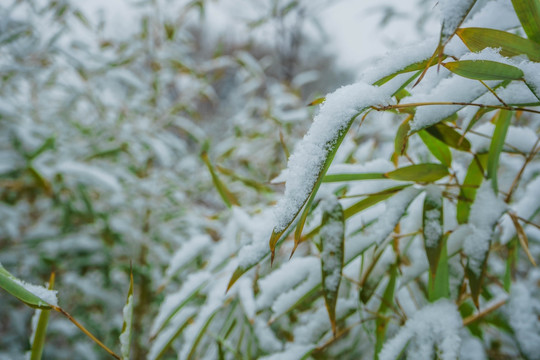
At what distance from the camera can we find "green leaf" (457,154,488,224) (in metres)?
0.40

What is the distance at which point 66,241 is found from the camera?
1132mm

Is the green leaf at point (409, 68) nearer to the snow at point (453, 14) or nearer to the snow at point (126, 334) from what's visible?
the snow at point (453, 14)

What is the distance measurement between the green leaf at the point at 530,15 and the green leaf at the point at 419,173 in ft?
0.48

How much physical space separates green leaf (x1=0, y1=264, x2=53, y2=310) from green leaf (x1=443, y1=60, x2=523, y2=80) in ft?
1.28

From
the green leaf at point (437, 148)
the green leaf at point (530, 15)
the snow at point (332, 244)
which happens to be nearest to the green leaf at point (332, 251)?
the snow at point (332, 244)

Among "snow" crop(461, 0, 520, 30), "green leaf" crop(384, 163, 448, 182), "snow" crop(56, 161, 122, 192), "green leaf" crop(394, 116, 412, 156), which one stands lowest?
"green leaf" crop(384, 163, 448, 182)

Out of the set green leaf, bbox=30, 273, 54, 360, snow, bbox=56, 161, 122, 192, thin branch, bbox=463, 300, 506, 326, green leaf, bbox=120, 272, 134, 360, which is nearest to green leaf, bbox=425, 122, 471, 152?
thin branch, bbox=463, 300, 506, 326

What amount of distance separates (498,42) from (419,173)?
148mm

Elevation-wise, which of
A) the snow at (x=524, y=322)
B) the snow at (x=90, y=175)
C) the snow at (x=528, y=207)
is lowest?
the snow at (x=524, y=322)

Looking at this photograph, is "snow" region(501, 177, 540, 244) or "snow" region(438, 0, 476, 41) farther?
"snow" region(501, 177, 540, 244)

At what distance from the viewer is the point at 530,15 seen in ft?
0.90

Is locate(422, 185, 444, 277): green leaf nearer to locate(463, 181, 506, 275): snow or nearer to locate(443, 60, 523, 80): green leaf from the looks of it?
locate(463, 181, 506, 275): snow

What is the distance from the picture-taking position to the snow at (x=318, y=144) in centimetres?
26

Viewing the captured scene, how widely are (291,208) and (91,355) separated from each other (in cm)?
118
